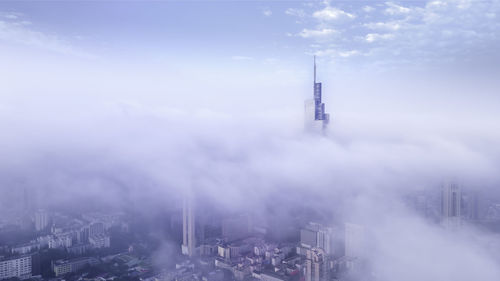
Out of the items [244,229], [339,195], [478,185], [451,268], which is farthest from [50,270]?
[478,185]

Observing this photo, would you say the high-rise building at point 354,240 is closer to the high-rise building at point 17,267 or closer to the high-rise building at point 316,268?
the high-rise building at point 316,268

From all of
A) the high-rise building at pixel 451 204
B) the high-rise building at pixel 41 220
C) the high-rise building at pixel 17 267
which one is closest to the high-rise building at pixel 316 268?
the high-rise building at pixel 451 204

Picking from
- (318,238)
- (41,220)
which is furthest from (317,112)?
Answer: (41,220)

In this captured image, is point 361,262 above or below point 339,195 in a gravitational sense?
below

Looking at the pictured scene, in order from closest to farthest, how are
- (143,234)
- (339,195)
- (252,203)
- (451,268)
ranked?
(451,268)
(339,195)
(143,234)
(252,203)

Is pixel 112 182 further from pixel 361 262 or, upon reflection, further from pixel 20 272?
pixel 361 262

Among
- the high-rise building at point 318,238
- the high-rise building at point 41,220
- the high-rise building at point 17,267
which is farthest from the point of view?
the high-rise building at point 41,220

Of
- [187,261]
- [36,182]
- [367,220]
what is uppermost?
[36,182]
